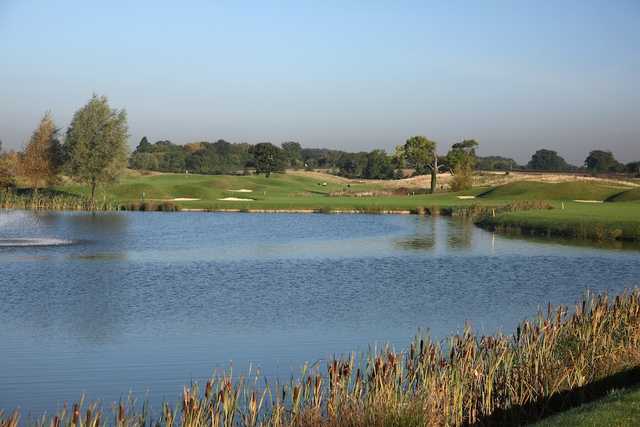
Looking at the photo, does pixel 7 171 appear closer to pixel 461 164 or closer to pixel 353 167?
pixel 461 164

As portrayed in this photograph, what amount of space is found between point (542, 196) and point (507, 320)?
7204cm

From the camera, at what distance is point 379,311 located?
80.8 ft

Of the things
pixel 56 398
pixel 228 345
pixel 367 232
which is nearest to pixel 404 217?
pixel 367 232

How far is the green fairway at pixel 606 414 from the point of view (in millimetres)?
10359

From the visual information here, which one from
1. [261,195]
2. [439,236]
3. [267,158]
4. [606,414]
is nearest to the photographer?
[606,414]

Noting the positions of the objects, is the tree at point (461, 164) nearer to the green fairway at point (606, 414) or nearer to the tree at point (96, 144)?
the tree at point (96, 144)

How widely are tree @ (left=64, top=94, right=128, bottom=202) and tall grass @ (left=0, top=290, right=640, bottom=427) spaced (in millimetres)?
73436

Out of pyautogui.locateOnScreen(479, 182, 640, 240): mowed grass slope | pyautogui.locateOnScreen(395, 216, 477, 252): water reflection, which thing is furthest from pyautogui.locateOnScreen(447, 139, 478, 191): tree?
pyautogui.locateOnScreen(395, 216, 477, 252): water reflection

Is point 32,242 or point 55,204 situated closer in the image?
point 32,242

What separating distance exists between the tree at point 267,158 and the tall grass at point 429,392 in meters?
151

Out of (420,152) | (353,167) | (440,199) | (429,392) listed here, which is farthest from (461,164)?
(429,392)

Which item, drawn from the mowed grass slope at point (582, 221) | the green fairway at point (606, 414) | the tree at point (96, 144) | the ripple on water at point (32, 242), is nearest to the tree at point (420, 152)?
the mowed grass slope at point (582, 221)

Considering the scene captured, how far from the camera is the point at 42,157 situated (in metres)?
92.1

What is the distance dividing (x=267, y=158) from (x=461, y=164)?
52.8 meters
